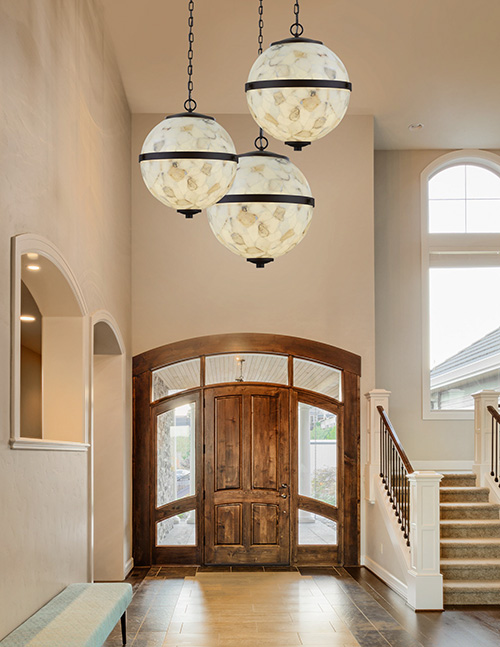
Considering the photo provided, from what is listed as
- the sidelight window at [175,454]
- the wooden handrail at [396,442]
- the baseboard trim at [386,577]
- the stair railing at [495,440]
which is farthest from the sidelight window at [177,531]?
the stair railing at [495,440]

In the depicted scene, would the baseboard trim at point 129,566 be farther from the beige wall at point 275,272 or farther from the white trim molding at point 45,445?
the white trim molding at point 45,445

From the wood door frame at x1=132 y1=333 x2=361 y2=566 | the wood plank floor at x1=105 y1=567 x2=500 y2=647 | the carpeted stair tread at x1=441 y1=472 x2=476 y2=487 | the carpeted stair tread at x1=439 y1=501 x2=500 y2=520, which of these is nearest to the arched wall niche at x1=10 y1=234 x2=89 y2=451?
the wood plank floor at x1=105 y1=567 x2=500 y2=647

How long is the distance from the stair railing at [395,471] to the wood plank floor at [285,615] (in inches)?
33.7

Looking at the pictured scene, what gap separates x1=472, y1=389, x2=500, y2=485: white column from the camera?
9.37m

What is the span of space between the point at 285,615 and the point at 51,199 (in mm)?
4430

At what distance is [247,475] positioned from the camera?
995 cm

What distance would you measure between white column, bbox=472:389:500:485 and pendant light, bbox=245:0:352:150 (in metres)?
7.03

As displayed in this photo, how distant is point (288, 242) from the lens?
3.11 metres

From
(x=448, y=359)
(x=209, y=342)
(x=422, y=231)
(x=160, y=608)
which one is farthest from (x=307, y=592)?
(x=422, y=231)

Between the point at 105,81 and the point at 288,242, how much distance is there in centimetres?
593

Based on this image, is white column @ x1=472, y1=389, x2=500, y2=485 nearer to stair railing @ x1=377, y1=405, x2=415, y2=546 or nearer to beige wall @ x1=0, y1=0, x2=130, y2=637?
stair railing @ x1=377, y1=405, x2=415, y2=546

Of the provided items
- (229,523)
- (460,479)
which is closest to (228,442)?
(229,523)

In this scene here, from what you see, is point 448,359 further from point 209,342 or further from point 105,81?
point 105,81

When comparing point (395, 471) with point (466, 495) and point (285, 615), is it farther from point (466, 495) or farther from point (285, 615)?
point (285, 615)
